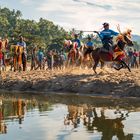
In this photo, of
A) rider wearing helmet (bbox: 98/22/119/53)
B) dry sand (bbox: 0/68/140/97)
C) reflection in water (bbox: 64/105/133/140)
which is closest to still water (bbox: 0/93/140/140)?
reflection in water (bbox: 64/105/133/140)

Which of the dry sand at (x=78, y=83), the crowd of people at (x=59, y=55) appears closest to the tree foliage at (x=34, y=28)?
the crowd of people at (x=59, y=55)

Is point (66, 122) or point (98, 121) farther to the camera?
point (98, 121)

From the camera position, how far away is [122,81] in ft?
65.7

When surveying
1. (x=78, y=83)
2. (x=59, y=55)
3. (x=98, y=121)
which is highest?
(x=59, y=55)

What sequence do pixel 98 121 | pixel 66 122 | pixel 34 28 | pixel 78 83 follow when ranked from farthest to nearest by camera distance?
pixel 34 28 < pixel 78 83 < pixel 98 121 < pixel 66 122

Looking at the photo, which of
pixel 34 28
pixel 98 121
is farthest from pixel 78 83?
pixel 34 28

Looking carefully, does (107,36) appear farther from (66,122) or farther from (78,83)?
(66,122)

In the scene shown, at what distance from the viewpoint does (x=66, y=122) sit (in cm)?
1216

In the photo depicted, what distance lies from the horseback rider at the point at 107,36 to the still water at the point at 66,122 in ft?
19.7

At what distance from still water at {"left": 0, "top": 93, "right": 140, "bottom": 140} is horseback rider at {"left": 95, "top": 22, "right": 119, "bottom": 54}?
6.01 metres

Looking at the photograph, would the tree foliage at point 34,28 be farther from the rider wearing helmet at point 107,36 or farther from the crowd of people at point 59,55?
the rider wearing helmet at point 107,36

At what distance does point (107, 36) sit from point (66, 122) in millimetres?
9985

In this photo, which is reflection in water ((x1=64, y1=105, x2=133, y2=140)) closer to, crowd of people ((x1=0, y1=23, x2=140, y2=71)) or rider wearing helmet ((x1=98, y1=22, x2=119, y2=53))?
rider wearing helmet ((x1=98, y1=22, x2=119, y2=53))

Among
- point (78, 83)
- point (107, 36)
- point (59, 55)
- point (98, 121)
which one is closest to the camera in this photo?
point (98, 121)
